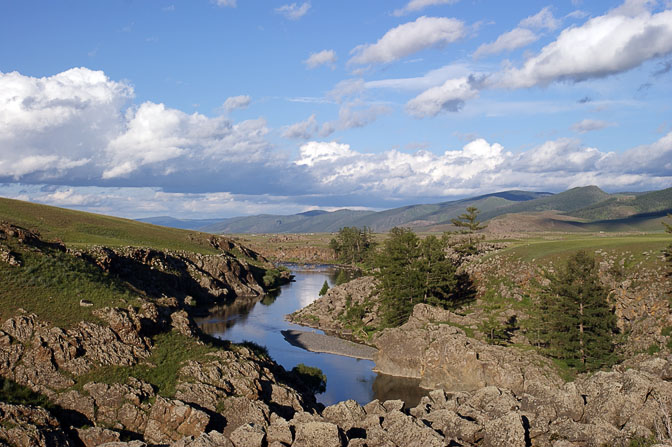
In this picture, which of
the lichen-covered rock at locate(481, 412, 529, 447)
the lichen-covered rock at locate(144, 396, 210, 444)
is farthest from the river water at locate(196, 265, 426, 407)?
the lichen-covered rock at locate(144, 396, 210, 444)

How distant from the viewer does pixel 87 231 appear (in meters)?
112

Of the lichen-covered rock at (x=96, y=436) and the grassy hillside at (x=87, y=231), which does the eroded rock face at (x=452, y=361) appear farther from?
the grassy hillside at (x=87, y=231)

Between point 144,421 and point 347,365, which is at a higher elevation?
point 144,421

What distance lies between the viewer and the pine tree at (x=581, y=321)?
162ft

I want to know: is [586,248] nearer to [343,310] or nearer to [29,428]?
[343,310]

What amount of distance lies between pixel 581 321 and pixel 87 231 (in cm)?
9981

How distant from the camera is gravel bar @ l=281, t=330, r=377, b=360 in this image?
6650 centimetres

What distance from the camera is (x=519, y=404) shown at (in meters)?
34.7

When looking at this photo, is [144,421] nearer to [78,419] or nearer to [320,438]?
[78,419]

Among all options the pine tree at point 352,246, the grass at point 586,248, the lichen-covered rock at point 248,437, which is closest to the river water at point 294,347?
the lichen-covered rock at point 248,437

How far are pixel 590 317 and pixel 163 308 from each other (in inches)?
1576

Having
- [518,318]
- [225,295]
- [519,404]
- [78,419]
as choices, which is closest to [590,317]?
[518,318]

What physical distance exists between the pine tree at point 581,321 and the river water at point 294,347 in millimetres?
14788

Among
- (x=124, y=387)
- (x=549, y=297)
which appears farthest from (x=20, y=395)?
(x=549, y=297)
